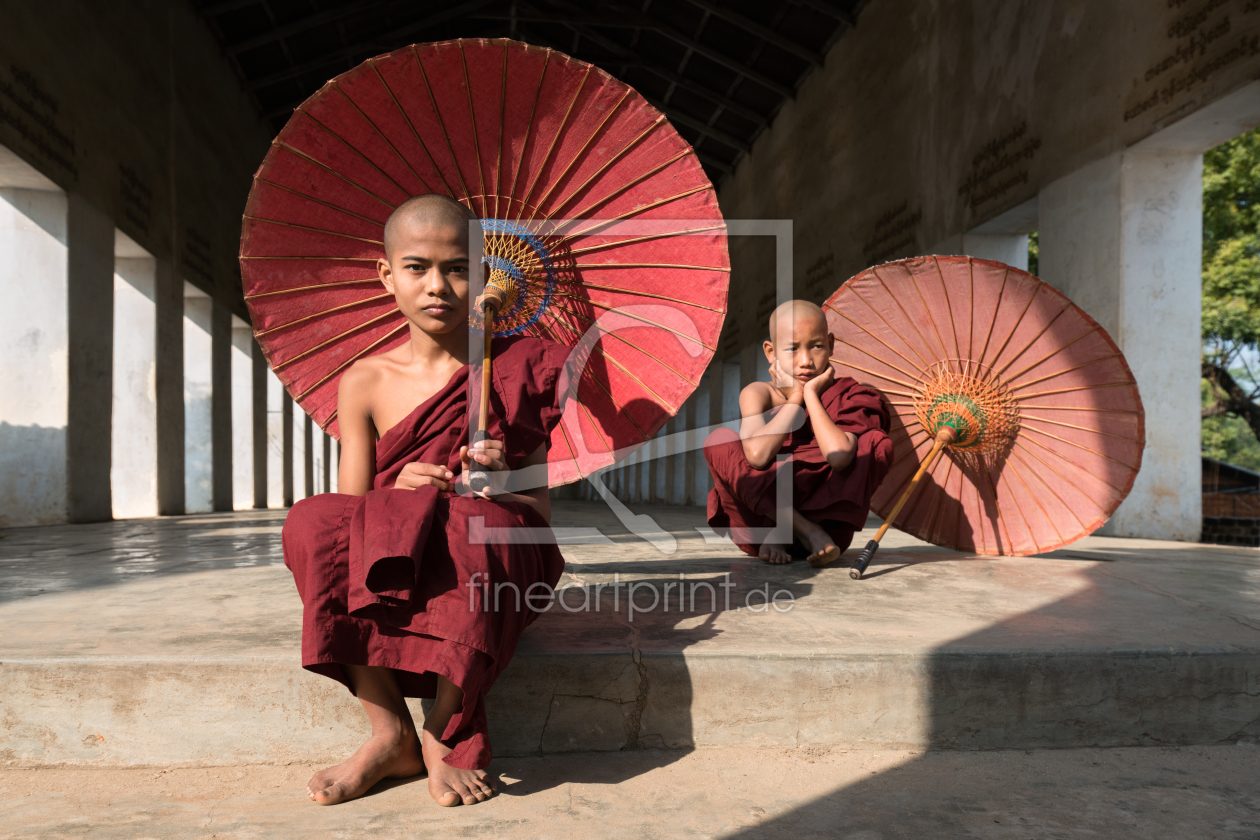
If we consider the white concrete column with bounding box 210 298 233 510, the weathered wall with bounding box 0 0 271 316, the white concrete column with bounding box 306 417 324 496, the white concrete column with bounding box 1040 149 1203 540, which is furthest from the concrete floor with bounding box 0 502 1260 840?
the white concrete column with bounding box 306 417 324 496

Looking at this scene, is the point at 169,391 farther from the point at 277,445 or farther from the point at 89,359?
the point at 277,445

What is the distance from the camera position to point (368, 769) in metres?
1.51

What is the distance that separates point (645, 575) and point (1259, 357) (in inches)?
631

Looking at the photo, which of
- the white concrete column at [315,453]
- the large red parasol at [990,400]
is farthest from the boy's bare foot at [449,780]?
the white concrete column at [315,453]

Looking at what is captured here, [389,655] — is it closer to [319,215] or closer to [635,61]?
[319,215]

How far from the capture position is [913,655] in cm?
181

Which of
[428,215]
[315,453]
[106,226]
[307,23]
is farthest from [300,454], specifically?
[428,215]

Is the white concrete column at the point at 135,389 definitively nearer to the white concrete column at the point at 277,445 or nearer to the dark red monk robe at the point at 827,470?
the white concrete column at the point at 277,445

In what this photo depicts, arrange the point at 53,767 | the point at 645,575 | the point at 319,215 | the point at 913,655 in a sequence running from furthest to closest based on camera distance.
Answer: the point at 645,575
the point at 319,215
the point at 913,655
the point at 53,767

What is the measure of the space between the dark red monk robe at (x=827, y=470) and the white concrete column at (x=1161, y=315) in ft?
9.93

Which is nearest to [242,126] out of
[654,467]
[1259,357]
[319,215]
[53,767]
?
[654,467]

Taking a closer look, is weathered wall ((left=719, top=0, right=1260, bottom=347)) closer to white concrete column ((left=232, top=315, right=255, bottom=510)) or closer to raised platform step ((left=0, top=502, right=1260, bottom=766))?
raised platform step ((left=0, top=502, right=1260, bottom=766))

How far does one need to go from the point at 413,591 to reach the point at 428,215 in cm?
84

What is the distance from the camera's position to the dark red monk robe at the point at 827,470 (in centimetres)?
303
